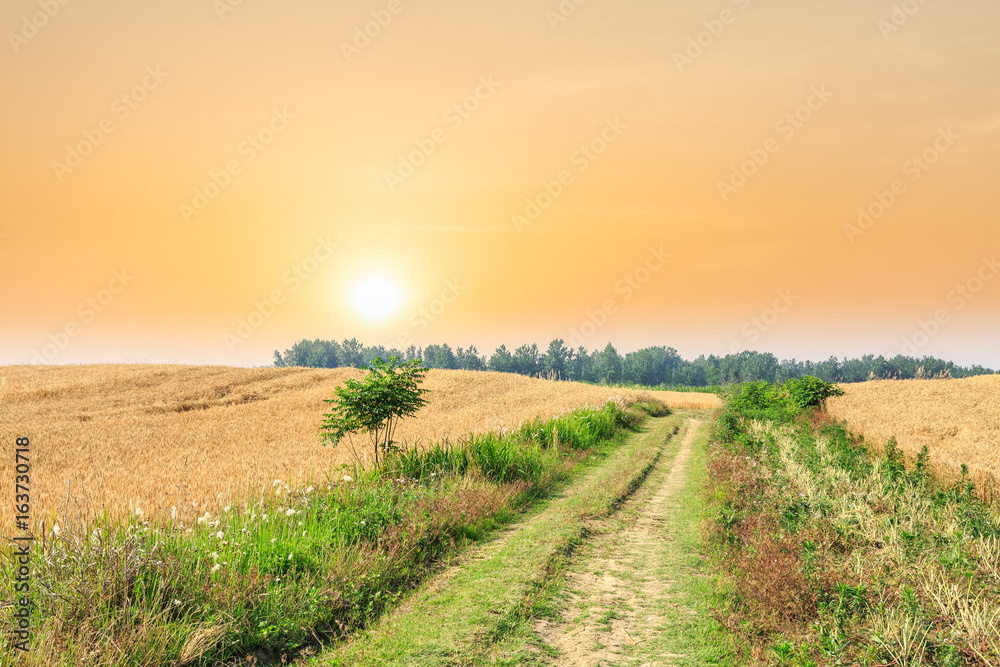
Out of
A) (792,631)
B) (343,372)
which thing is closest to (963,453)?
(792,631)

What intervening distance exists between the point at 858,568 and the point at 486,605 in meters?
5.01

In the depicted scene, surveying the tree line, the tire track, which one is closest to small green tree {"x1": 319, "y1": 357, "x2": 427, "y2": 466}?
the tire track

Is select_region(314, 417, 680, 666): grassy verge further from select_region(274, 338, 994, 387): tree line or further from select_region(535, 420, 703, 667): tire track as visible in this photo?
select_region(274, 338, 994, 387): tree line

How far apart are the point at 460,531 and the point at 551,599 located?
2.97 meters

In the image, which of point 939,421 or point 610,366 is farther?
point 610,366

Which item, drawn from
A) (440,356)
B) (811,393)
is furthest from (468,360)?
(811,393)

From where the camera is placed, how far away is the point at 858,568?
7.22m

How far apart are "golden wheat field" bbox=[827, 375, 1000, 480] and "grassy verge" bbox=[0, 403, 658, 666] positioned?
13.6m

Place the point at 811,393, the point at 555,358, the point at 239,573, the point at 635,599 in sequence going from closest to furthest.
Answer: the point at 239,573, the point at 635,599, the point at 811,393, the point at 555,358

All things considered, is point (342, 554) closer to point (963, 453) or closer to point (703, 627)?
point (703, 627)

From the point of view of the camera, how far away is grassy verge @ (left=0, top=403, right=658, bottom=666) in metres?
5.52

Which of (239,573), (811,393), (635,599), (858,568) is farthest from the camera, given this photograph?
(811,393)

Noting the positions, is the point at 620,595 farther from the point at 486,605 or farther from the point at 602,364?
the point at 602,364

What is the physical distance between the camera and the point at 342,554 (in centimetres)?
793
